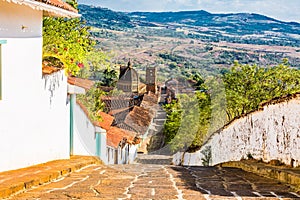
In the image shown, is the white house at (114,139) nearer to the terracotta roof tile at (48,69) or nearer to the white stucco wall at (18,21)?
the terracotta roof tile at (48,69)

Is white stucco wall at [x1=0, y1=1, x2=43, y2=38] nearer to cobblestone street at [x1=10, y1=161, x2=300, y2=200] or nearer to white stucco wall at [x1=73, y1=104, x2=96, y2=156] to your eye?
cobblestone street at [x1=10, y1=161, x2=300, y2=200]

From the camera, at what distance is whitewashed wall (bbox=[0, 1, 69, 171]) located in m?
7.09

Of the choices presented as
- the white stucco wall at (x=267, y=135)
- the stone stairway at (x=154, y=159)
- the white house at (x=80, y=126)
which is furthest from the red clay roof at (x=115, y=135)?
the white stucco wall at (x=267, y=135)

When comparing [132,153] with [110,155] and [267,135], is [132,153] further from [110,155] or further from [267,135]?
[267,135]

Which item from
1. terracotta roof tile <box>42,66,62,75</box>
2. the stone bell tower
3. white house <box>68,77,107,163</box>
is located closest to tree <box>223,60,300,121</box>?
the stone bell tower

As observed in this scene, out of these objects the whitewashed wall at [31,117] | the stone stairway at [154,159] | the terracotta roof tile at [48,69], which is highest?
the terracotta roof tile at [48,69]

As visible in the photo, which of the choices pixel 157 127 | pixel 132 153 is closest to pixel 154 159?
pixel 132 153

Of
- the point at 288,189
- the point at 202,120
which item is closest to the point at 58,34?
the point at 288,189

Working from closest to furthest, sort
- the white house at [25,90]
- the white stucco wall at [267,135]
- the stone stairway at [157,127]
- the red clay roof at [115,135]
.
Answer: the white house at [25,90]
the white stucco wall at [267,135]
the red clay roof at [115,135]
the stone stairway at [157,127]

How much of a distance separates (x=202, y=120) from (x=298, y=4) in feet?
43.9

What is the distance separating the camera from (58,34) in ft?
35.5

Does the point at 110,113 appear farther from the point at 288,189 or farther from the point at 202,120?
the point at 288,189

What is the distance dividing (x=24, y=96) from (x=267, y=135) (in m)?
4.88

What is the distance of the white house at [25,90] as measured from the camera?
7.05 metres
